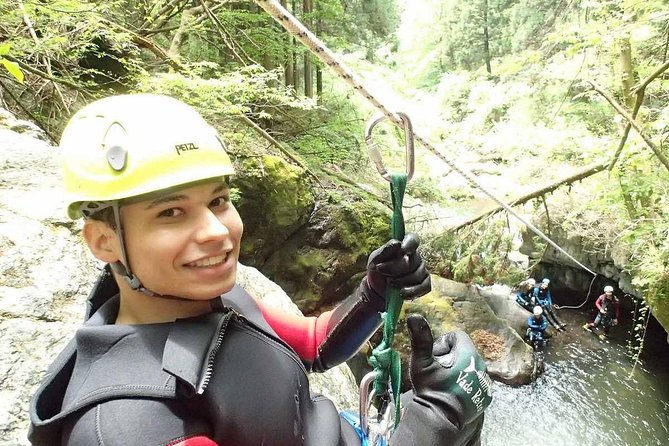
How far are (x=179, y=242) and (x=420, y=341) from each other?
2.90 feet

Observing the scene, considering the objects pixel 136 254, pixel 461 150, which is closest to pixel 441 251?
pixel 461 150

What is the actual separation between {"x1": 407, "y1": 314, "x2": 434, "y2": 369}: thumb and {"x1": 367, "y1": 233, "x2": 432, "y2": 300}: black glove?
0.28 feet

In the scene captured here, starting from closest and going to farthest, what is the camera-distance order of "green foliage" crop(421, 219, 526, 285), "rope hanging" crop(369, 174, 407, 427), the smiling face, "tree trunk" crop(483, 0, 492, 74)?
1. the smiling face
2. "rope hanging" crop(369, 174, 407, 427)
3. "green foliage" crop(421, 219, 526, 285)
4. "tree trunk" crop(483, 0, 492, 74)

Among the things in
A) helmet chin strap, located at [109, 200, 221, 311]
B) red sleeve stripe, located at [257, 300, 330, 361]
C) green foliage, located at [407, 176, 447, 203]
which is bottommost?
green foliage, located at [407, 176, 447, 203]

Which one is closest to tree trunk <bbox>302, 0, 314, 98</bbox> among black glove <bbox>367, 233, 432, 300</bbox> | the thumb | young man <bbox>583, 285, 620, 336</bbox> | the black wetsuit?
black glove <bbox>367, 233, 432, 300</bbox>

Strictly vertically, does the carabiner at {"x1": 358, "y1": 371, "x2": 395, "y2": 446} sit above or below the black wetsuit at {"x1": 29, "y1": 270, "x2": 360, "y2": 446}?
below

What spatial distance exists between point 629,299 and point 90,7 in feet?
48.6

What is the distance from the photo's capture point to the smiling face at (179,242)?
1.07 metres

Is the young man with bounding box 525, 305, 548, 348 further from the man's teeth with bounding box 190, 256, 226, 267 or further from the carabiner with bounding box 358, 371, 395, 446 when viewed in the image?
the man's teeth with bounding box 190, 256, 226, 267

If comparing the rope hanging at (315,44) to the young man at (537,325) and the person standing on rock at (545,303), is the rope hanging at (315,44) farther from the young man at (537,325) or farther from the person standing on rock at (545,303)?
the person standing on rock at (545,303)

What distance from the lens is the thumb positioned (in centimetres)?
149

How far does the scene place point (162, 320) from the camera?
1.21 meters

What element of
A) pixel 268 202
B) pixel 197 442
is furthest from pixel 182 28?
pixel 197 442

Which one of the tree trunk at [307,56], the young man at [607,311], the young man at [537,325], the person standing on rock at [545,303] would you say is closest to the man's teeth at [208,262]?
the tree trunk at [307,56]
